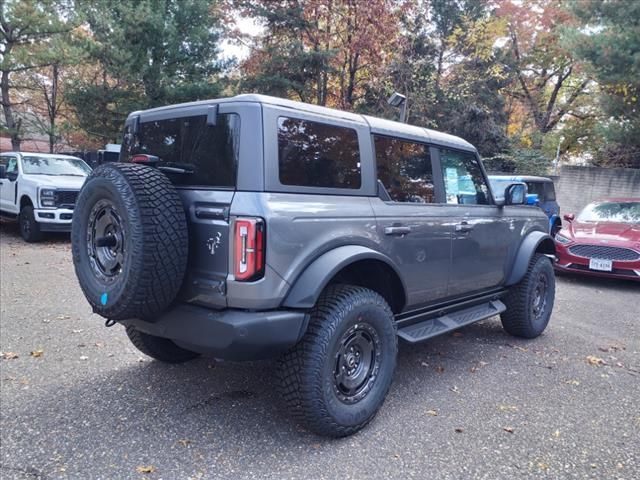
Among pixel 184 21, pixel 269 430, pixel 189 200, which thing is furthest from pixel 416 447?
pixel 184 21

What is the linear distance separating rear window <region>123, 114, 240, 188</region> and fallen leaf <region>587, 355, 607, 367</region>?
3.53 metres

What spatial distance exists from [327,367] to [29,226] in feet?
29.9

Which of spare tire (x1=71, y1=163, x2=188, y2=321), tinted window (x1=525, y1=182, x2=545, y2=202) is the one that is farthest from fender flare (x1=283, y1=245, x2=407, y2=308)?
tinted window (x1=525, y1=182, x2=545, y2=202)

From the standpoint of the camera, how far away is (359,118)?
3.26 metres

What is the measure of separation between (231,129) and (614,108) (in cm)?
1229

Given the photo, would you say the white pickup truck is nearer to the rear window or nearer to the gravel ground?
the gravel ground

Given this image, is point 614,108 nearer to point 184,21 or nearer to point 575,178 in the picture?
point 575,178

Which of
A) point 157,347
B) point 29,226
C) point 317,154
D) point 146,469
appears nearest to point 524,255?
point 317,154

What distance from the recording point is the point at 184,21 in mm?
14242

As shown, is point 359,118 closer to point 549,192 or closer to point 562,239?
point 562,239

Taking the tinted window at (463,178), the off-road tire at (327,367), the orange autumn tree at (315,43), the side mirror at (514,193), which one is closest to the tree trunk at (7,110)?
the orange autumn tree at (315,43)

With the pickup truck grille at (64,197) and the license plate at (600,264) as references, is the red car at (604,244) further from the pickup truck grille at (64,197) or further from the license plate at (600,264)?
the pickup truck grille at (64,197)

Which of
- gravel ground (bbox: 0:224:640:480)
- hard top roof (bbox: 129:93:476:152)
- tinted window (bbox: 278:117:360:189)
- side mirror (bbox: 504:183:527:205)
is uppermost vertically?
hard top roof (bbox: 129:93:476:152)

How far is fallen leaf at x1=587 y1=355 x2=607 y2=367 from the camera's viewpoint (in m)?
4.19
